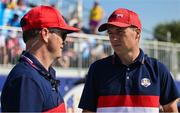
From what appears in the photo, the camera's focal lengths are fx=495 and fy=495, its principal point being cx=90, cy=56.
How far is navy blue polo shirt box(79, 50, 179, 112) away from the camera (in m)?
4.25

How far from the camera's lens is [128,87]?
4281 millimetres

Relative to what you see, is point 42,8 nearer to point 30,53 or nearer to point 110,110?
point 30,53

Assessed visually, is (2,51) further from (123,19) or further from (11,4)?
(123,19)

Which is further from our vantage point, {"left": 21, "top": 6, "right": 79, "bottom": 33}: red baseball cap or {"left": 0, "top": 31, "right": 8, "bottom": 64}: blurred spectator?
{"left": 0, "top": 31, "right": 8, "bottom": 64}: blurred spectator

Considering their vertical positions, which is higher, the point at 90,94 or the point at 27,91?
the point at 27,91

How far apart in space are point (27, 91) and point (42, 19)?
56cm

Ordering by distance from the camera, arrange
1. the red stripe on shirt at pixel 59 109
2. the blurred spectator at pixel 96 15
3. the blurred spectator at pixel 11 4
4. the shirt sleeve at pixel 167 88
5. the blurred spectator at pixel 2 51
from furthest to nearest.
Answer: the blurred spectator at pixel 96 15
the blurred spectator at pixel 11 4
the blurred spectator at pixel 2 51
the shirt sleeve at pixel 167 88
the red stripe on shirt at pixel 59 109

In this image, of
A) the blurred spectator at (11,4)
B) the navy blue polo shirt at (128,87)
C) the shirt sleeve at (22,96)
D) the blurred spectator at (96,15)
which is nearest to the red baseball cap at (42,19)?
the shirt sleeve at (22,96)

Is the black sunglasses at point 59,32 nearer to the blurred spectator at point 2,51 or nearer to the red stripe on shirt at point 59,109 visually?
the red stripe on shirt at point 59,109

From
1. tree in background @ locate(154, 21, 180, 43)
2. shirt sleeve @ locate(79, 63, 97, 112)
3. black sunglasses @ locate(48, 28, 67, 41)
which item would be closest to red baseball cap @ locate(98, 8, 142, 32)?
shirt sleeve @ locate(79, 63, 97, 112)

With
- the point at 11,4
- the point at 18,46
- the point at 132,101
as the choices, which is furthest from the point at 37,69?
the point at 11,4

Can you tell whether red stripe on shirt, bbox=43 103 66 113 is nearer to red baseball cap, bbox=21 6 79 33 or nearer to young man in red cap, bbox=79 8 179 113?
red baseball cap, bbox=21 6 79 33

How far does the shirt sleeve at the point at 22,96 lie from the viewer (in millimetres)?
2789

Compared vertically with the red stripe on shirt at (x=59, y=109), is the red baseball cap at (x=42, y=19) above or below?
above
